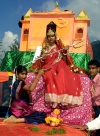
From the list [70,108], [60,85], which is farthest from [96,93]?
[60,85]

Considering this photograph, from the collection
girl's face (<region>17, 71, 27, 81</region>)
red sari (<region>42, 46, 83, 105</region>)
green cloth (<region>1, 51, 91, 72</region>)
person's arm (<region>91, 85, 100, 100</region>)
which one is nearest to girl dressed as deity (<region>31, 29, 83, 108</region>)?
red sari (<region>42, 46, 83, 105</region>)

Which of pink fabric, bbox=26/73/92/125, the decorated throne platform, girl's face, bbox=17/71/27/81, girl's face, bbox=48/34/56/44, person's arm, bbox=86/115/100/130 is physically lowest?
person's arm, bbox=86/115/100/130

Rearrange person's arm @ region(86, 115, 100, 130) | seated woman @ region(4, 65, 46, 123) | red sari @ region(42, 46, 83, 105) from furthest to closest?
red sari @ region(42, 46, 83, 105)
seated woman @ region(4, 65, 46, 123)
person's arm @ region(86, 115, 100, 130)

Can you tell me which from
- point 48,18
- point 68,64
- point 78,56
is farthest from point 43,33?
point 68,64

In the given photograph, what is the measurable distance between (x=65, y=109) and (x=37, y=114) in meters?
0.49

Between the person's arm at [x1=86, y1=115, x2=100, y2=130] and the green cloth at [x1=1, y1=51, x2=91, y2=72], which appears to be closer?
the person's arm at [x1=86, y1=115, x2=100, y2=130]

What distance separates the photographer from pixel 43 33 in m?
14.2

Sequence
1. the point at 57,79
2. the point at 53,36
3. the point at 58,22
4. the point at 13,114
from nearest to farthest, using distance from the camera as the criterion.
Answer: the point at 13,114 < the point at 57,79 < the point at 53,36 < the point at 58,22

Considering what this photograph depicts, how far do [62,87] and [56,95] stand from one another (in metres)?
0.16

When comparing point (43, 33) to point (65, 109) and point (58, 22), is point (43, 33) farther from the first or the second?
point (65, 109)

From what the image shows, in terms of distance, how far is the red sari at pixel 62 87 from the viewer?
3.85 meters

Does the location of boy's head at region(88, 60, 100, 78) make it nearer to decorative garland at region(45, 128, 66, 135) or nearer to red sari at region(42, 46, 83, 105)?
red sari at region(42, 46, 83, 105)

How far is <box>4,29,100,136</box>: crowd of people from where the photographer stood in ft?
12.2

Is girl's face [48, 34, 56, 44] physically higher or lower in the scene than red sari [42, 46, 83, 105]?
higher
